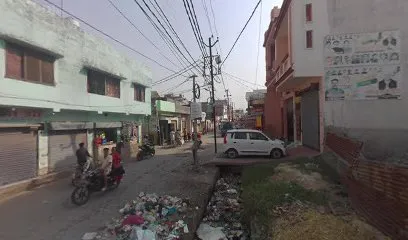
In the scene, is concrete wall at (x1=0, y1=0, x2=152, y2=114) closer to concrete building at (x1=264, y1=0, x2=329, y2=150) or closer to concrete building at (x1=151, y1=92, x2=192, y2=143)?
concrete building at (x1=264, y1=0, x2=329, y2=150)

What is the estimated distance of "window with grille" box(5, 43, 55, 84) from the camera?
40.5ft

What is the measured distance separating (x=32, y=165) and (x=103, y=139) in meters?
6.95

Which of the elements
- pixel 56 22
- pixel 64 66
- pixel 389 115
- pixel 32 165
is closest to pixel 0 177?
pixel 32 165

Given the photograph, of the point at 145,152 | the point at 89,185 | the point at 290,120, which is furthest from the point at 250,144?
the point at 89,185

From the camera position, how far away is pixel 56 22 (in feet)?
48.5

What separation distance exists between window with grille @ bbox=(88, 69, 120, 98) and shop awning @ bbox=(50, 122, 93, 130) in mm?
1697

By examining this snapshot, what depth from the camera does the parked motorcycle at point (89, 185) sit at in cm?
1026

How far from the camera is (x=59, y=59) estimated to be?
15.1m

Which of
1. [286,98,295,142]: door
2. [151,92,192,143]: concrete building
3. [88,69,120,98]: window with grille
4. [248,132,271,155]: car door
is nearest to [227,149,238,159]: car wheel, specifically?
[248,132,271,155]: car door

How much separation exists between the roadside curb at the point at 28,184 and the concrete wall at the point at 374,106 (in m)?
11.5

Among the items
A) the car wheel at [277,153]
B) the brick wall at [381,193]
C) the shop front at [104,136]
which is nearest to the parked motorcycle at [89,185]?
the shop front at [104,136]

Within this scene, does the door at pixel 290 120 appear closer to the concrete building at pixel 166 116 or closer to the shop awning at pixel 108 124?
the shop awning at pixel 108 124

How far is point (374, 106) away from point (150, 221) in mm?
11654

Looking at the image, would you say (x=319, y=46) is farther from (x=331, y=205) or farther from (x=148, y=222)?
(x=148, y=222)
